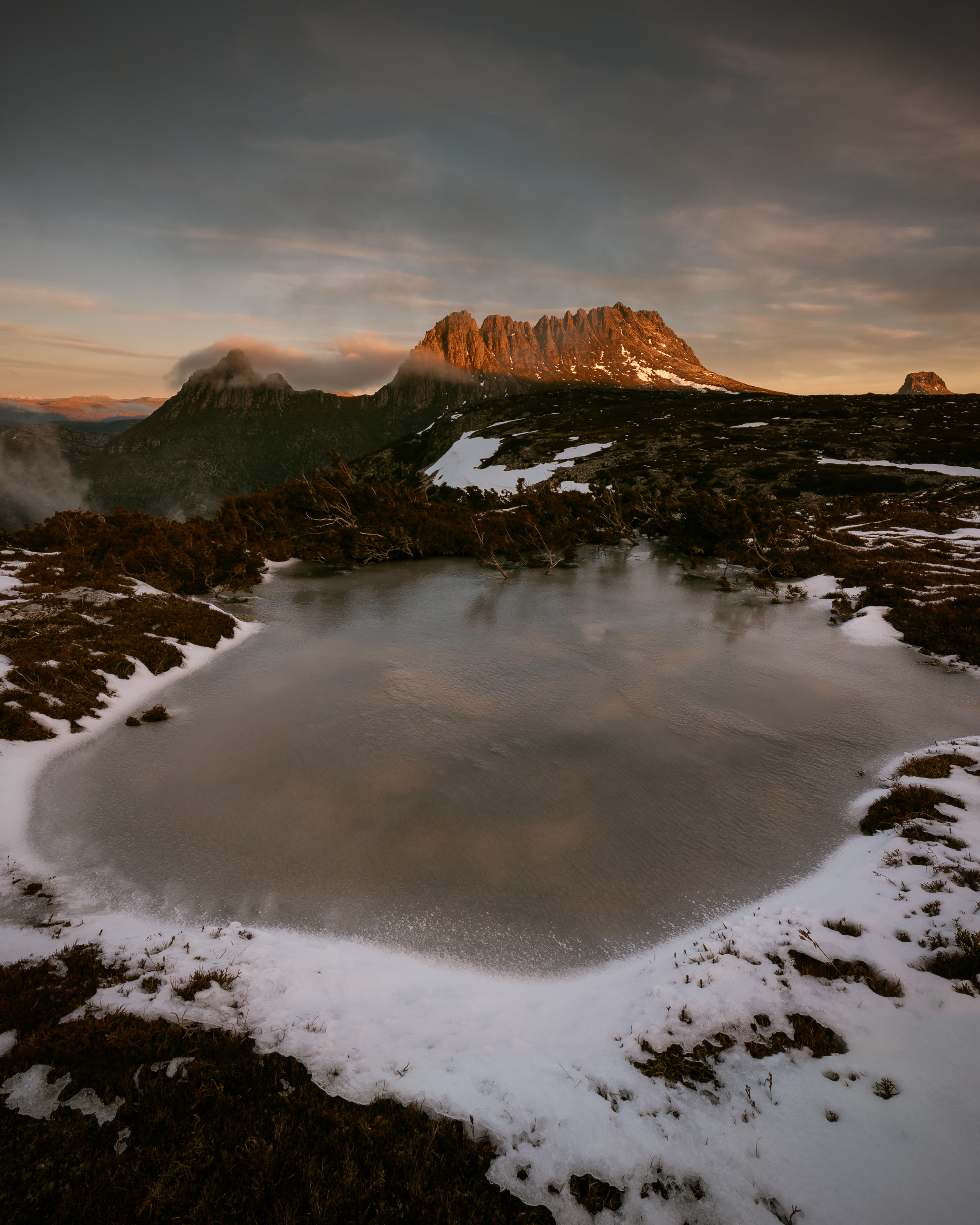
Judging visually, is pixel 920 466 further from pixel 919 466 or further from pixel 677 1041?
pixel 677 1041

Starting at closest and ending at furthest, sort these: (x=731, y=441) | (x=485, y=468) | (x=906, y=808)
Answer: (x=906, y=808)
(x=485, y=468)
(x=731, y=441)

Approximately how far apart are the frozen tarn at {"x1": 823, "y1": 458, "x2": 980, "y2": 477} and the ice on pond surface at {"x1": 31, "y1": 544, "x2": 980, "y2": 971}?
4873cm

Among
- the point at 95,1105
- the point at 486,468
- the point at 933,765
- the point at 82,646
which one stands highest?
the point at 486,468

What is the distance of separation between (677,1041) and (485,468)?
80.3 meters

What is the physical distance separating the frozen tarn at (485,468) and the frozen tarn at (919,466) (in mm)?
33185

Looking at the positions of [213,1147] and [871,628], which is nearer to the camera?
[213,1147]

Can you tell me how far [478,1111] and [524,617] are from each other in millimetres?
23537

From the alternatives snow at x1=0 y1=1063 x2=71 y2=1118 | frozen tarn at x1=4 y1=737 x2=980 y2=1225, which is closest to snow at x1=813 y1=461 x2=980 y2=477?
frozen tarn at x1=4 y1=737 x2=980 y2=1225

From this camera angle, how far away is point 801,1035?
23.0ft

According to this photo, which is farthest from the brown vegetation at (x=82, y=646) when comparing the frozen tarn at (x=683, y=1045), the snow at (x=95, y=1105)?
the snow at (x=95, y=1105)

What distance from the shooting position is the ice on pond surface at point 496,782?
10.2 meters

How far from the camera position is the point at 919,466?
2413 inches

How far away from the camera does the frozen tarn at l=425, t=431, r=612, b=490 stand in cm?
7229

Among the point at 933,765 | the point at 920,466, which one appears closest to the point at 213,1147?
the point at 933,765
